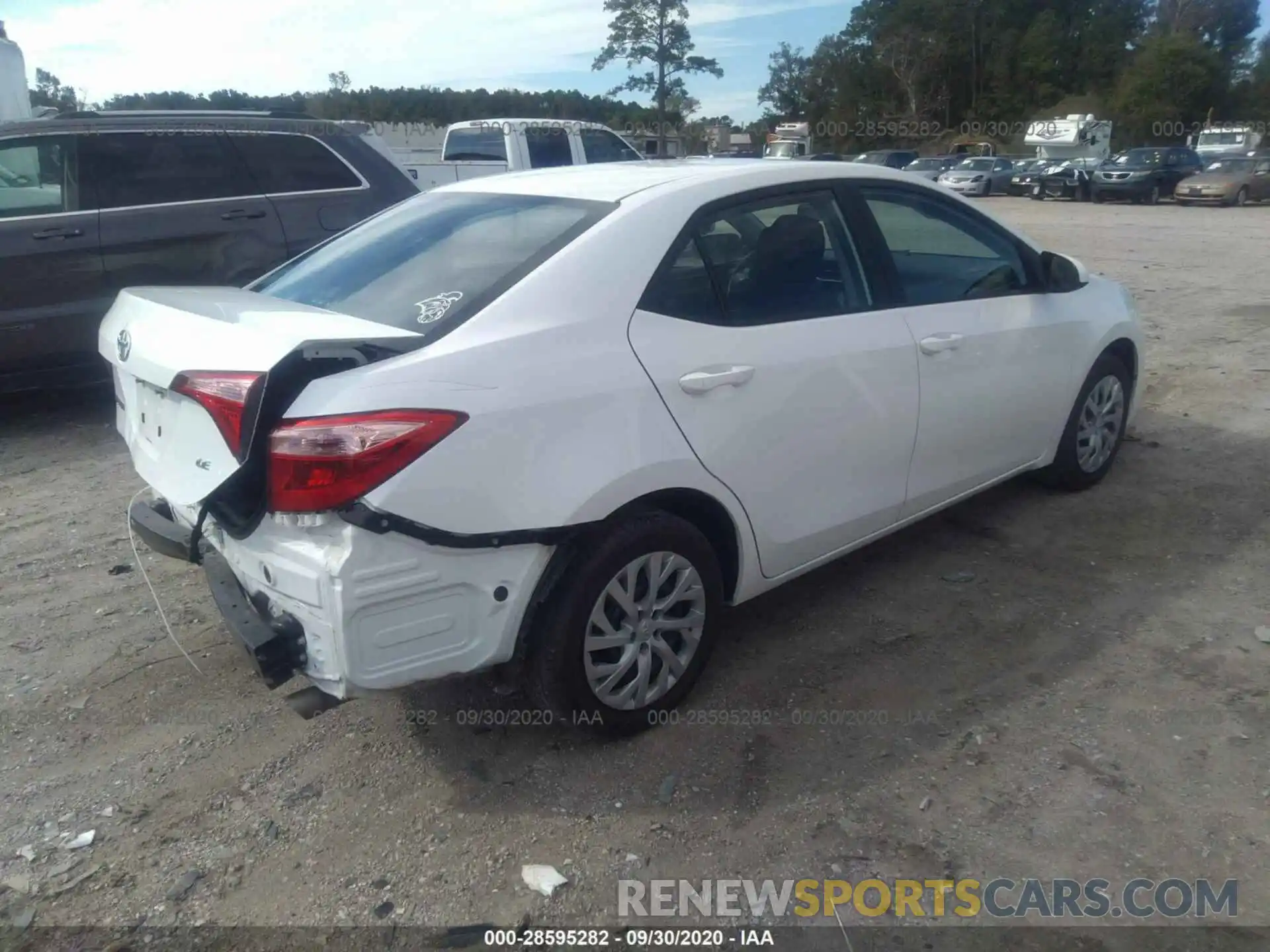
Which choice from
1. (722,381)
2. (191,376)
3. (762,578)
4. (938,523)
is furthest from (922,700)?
(191,376)

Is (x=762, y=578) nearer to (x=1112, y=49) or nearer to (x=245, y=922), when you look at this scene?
(x=245, y=922)

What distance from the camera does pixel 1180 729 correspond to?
10.3 feet

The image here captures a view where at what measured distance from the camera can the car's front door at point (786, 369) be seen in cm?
303

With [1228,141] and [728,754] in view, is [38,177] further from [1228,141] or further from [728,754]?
[1228,141]

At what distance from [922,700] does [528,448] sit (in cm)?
165

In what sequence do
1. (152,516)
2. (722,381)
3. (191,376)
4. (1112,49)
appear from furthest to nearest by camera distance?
1. (1112,49)
2. (152,516)
3. (722,381)
4. (191,376)

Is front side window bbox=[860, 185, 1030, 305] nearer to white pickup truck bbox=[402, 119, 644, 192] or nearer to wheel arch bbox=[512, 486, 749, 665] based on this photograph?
wheel arch bbox=[512, 486, 749, 665]

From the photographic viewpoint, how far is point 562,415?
105 inches

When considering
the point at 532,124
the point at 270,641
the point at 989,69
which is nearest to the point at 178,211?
the point at 270,641

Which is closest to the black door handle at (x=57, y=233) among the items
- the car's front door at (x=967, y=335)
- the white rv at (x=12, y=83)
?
the car's front door at (x=967, y=335)

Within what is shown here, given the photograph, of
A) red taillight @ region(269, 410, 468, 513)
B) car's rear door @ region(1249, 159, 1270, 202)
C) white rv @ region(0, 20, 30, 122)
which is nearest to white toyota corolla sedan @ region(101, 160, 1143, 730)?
red taillight @ region(269, 410, 468, 513)

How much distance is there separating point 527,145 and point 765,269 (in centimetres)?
1011

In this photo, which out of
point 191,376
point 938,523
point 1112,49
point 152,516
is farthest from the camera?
point 1112,49

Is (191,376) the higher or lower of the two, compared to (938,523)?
higher
